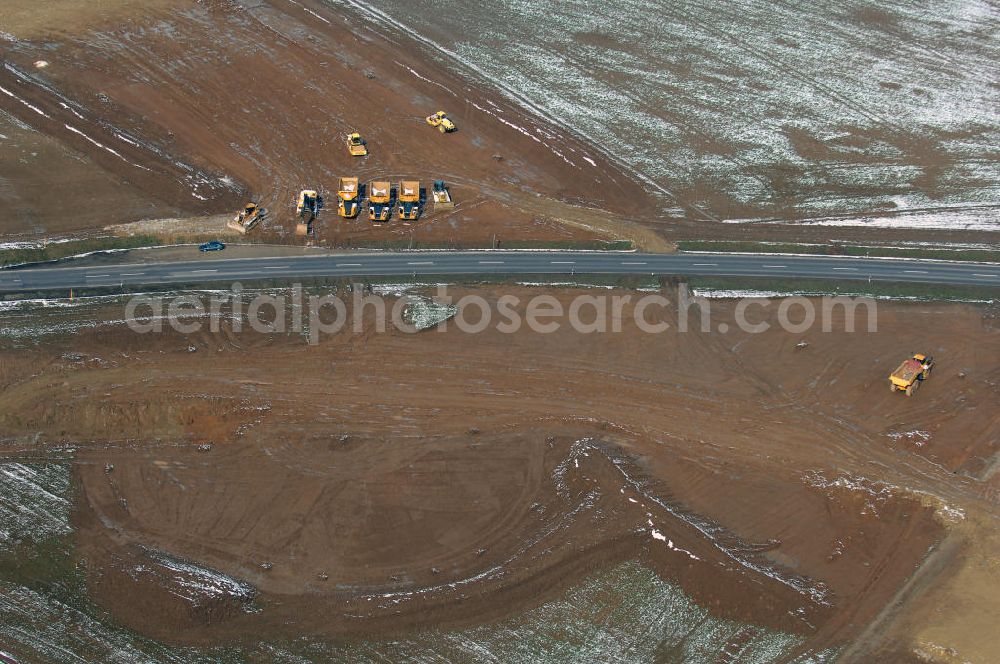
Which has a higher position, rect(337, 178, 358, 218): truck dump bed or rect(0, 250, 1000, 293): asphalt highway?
rect(337, 178, 358, 218): truck dump bed

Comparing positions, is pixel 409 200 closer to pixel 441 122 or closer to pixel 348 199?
pixel 348 199

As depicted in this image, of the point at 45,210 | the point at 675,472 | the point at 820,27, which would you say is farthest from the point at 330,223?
the point at 820,27

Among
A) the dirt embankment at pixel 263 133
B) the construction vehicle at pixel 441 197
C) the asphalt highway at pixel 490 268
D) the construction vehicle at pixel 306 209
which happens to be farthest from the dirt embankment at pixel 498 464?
the dirt embankment at pixel 263 133

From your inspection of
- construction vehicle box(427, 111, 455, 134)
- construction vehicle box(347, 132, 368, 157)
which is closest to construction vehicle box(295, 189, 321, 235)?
construction vehicle box(347, 132, 368, 157)

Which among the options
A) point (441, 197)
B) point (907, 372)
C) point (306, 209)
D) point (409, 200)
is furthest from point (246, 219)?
point (907, 372)

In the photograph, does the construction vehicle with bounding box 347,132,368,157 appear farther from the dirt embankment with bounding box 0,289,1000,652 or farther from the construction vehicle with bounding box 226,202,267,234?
the dirt embankment with bounding box 0,289,1000,652

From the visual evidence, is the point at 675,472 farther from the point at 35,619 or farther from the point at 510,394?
the point at 35,619
